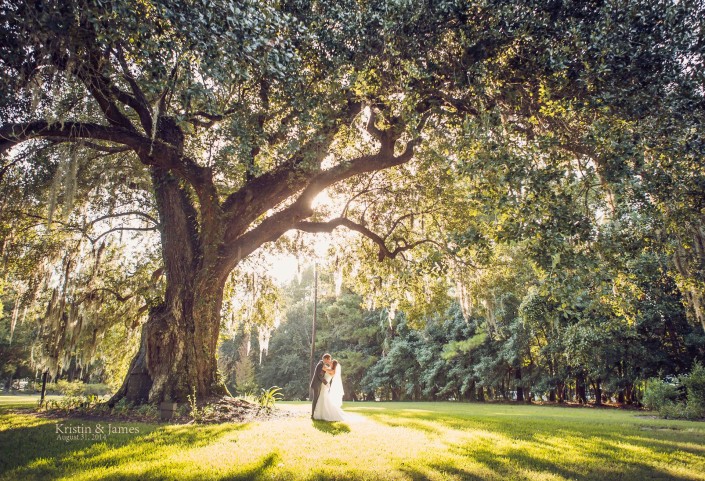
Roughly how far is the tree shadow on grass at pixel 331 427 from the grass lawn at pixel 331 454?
1.7 inches

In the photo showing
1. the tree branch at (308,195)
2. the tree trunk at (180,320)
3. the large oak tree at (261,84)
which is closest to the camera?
the large oak tree at (261,84)

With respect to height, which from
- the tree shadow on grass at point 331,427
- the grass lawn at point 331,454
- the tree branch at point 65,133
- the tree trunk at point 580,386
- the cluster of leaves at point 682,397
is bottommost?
the tree trunk at point 580,386

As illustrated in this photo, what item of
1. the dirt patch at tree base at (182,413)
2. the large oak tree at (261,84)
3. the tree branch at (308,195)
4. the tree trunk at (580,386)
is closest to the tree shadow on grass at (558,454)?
the dirt patch at tree base at (182,413)

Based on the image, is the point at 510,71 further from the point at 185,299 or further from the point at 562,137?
the point at 185,299

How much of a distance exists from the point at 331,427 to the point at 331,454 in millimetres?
2885

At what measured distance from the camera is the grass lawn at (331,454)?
15.1 feet

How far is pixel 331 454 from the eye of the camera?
5.56 m

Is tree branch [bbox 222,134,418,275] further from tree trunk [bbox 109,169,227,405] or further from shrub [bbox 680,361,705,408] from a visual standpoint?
shrub [bbox 680,361,705,408]

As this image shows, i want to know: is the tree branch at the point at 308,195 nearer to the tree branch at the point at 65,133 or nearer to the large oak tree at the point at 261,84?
the large oak tree at the point at 261,84

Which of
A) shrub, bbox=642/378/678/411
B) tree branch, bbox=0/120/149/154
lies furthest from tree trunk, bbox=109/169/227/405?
shrub, bbox=642/378/678/411

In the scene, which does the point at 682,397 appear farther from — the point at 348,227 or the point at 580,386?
the point at 348,227

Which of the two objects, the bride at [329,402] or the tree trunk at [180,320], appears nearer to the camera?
the tree trunk at [180,320]

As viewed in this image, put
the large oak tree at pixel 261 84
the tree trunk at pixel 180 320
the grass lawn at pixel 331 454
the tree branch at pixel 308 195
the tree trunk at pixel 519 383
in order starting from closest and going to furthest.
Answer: the grass lawn at pixel 331 454
the large oak tree at pixel 261 84
the tree trunk at pixel 180 320
the tree branch at pixel 308 195
the tree trunk at pixel 519 383

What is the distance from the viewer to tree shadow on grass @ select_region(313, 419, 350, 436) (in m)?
7.65
